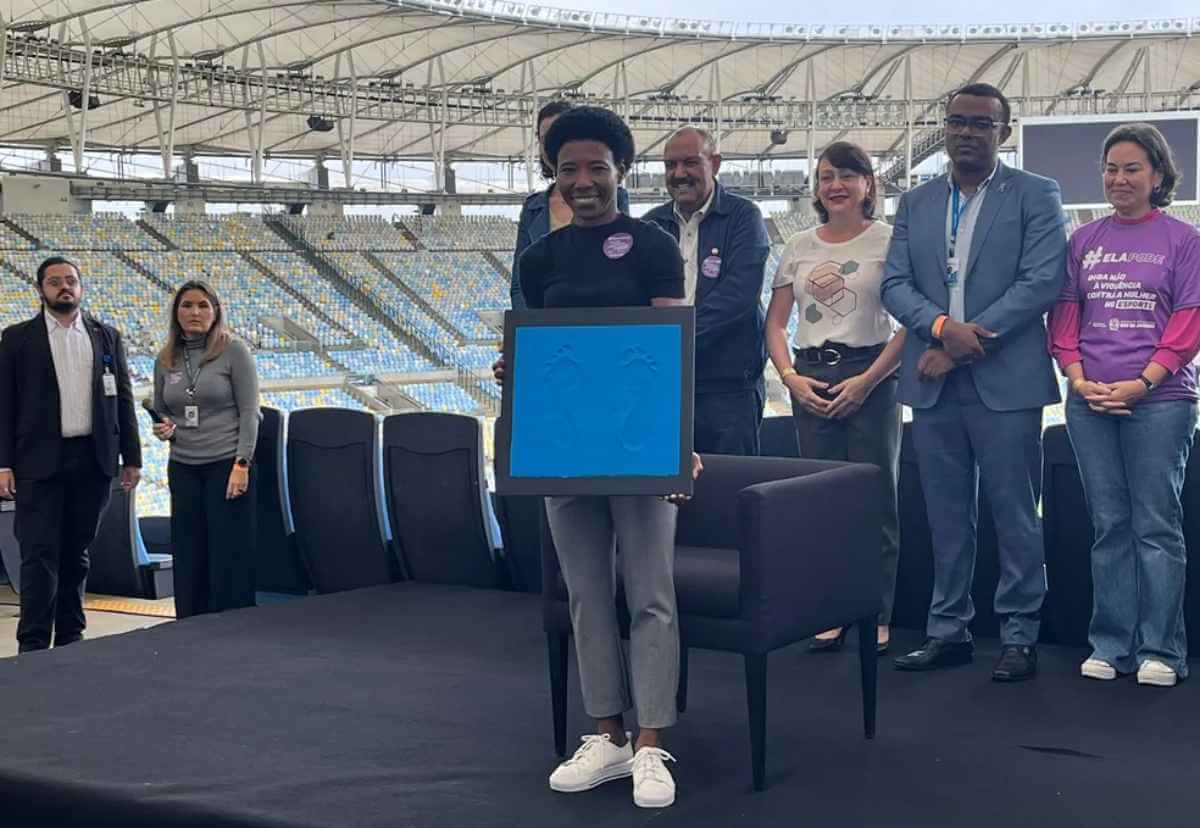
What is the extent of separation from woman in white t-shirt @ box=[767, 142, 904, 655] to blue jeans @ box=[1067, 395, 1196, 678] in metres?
0.54

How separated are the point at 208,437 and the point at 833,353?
7.50ft

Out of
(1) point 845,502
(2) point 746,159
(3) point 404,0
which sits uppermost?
(3) point 404,0

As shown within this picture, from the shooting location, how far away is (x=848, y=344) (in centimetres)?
389

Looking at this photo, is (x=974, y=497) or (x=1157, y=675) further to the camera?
(x=974, y=497)

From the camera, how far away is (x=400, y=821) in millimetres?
2635

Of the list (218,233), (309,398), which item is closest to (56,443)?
(309,398)

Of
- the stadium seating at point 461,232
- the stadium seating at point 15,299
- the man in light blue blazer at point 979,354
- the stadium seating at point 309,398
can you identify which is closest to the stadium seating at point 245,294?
the stadium seating at point 309,398

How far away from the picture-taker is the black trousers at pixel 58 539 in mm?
4676

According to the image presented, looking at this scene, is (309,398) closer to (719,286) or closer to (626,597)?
(719,286)

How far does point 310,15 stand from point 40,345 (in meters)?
14.9

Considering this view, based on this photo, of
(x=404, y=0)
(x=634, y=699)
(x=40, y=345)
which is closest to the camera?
(x=634, y=699)

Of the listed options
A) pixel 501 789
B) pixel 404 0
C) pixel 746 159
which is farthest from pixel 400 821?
pixel 746 159

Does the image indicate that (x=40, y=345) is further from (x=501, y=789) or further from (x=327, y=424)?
(x=501, y=789)

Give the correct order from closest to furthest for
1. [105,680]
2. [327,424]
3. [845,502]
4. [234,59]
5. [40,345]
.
Result: 1. [845,502]
2. [105,680]
3. [40,345]
4. [327,424]
5. [234,59]
